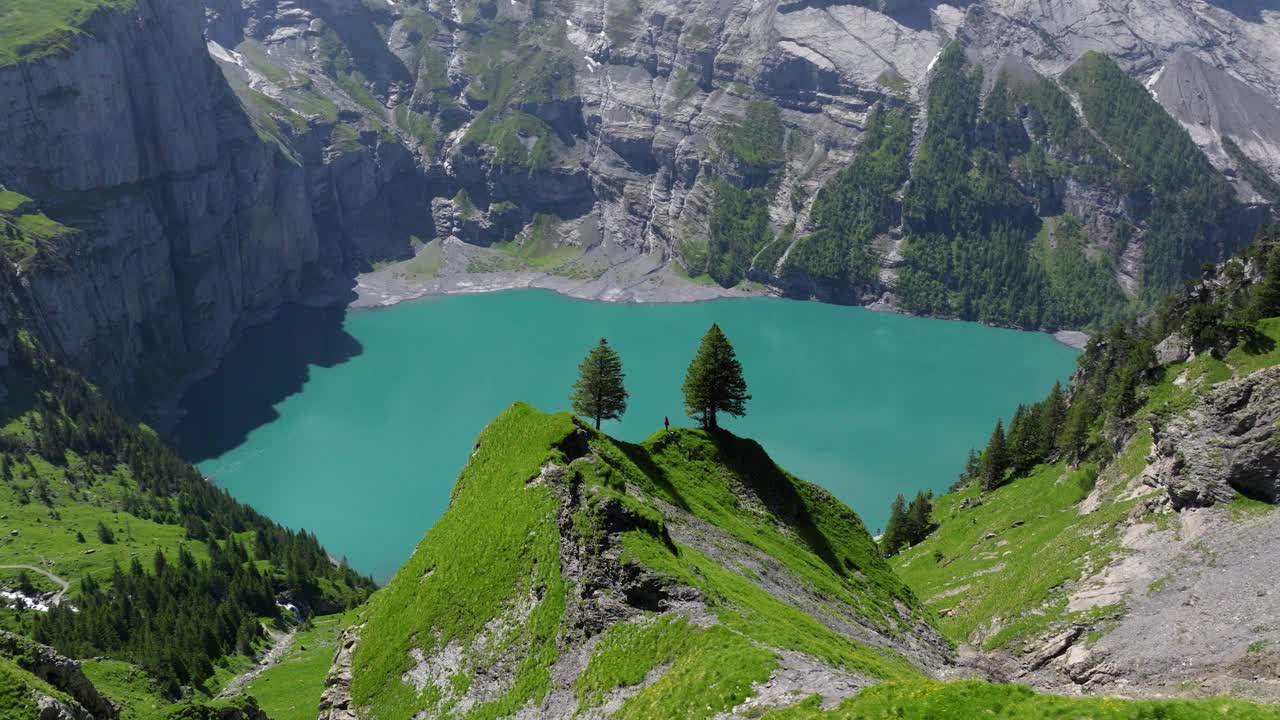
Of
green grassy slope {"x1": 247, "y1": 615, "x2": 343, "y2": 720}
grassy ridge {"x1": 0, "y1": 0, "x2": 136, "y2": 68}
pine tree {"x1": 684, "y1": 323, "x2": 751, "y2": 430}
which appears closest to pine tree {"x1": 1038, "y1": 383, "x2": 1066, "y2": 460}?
pine tree {"x1": 684, "y1": 323, "x2": 751, "y2": 430}

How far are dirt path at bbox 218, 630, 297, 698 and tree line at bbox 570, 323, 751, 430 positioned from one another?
39.6m

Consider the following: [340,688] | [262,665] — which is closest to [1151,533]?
[340,688]

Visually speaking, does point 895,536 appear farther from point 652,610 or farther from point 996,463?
point 652,610

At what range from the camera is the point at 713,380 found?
57469 mm

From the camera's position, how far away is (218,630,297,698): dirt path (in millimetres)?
74938

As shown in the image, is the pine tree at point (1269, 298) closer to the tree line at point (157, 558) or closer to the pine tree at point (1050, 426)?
the pine tree at point (1050, 426)

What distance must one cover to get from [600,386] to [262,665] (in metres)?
50.7

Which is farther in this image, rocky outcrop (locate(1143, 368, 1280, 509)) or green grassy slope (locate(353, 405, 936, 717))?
rocky outcrop (locate(1143, 368, 1280, 509))

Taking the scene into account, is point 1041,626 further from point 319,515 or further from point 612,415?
point 319,515

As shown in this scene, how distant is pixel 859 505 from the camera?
129 m

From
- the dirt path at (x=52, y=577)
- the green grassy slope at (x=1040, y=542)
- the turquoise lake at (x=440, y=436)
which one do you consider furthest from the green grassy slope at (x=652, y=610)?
the turquoise lake at (x=440, y=436)

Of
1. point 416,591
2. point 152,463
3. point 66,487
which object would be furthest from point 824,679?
point 152,463

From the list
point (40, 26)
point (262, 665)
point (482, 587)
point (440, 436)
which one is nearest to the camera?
point (482, 587)

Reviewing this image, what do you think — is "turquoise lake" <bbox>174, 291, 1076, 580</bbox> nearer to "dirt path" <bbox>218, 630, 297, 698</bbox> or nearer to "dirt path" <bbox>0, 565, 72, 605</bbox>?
"dirt path" <bbox>218, 630, 297, 698</bbox>
